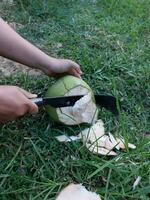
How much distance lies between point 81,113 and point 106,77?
49cm

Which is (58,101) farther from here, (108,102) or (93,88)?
(93,88)

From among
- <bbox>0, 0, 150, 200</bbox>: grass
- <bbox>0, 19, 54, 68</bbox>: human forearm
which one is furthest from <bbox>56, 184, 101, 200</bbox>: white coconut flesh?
<bbox>0, 19, 54, 68</bbox>: human forearm

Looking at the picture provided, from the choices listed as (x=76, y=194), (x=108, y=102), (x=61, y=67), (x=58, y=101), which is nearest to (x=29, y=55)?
(x=61, y=67)

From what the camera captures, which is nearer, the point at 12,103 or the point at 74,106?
the point at 12,103

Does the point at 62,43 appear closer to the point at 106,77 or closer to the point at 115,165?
the point at 106,77

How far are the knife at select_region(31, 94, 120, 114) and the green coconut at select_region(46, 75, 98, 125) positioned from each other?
0.06 meters

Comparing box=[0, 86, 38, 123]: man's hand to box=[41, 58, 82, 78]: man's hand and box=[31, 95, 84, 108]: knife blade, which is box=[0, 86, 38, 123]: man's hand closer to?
box=[31, 95, 84, 108]: knife blade

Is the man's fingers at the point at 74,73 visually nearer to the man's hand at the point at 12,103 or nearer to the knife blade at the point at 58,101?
the knife blade at the point at 58,101

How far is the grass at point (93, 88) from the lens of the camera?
203 centimetres

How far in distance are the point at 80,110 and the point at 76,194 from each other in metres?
0.45

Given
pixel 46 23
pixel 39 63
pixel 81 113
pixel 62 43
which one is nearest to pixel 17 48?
pixel 39 63

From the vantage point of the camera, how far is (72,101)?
2.14 m

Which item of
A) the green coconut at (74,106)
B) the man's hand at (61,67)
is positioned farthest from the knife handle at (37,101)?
the man's hand at (61,67)

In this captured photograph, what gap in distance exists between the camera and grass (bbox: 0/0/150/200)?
2.03m
